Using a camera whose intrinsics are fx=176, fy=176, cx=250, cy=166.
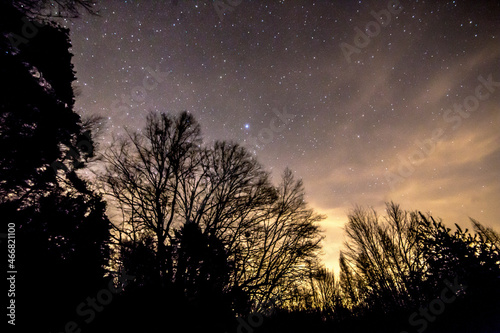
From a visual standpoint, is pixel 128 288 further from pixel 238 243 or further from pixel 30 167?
pixel 30 167

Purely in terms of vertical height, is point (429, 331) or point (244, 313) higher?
point (244, 313)

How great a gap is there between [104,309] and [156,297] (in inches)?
151

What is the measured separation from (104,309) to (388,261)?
20.3m

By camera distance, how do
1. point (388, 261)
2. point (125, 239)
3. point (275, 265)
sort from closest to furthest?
point (125, 239), point (275, 265), point (388, 261)

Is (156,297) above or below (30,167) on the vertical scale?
below

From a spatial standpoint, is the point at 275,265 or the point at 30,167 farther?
the point at 275,265

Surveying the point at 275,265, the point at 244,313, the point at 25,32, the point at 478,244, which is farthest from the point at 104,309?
the point at 478,244

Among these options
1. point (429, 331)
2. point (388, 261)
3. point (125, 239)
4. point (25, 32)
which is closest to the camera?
point (25, 32)

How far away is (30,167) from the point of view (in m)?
6.89

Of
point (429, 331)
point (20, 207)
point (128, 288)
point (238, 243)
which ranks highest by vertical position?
point (20, 207)

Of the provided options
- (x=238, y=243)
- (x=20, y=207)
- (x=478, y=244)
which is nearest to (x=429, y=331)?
(x=478, y=244)

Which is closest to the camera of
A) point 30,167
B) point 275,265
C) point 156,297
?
point 30,167

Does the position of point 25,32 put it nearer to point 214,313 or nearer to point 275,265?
point 214,313

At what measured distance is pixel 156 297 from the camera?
7727 millimetres
